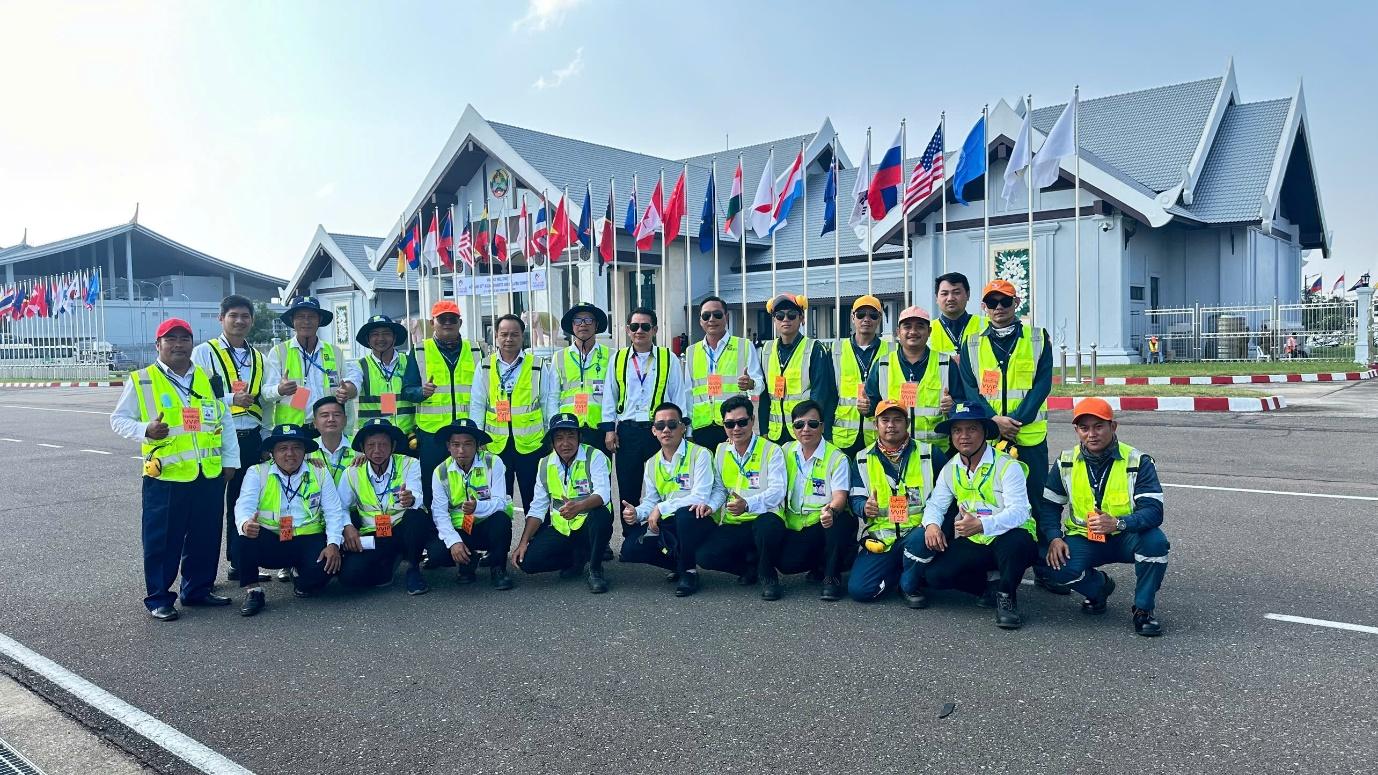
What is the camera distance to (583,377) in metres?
6.78

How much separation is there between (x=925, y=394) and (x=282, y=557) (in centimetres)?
408

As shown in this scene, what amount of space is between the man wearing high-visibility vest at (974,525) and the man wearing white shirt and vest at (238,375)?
13.7 ft

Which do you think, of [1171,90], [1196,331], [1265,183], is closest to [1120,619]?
[1196,331]

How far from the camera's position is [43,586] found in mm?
6289

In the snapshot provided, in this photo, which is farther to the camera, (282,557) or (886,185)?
(886,185)

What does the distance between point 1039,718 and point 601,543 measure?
2989 millimetres

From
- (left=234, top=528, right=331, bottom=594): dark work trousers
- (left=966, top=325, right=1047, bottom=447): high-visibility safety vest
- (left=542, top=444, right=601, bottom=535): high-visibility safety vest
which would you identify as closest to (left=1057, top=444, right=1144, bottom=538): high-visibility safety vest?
(left=966, top=325, right=1047, bottom=447): high-visibility safety vest

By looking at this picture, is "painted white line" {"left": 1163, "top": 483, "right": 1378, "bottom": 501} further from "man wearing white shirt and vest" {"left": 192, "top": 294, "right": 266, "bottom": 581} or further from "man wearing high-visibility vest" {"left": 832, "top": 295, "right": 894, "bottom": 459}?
"man wearing white shirt and vest" {"left": 192, "top": 294, "right": 266, "bottom": 581}

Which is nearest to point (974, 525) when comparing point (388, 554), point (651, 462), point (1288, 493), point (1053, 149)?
point (651, 462)

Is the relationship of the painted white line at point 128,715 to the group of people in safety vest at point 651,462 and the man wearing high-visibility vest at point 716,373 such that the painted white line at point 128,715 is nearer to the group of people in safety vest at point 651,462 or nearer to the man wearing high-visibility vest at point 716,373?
the group of people in safety vest at point 651,462

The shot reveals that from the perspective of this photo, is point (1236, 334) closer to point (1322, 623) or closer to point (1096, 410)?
point (1322, 623)

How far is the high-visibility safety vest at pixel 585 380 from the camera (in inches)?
267

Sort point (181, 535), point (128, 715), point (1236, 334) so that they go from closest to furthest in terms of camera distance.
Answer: point (128, 715) < point (181, 535) < point (1236, 334)

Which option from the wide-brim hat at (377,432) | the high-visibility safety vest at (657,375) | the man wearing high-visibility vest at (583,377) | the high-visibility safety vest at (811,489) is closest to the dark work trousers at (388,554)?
the wide-brim hat at (377,432)
